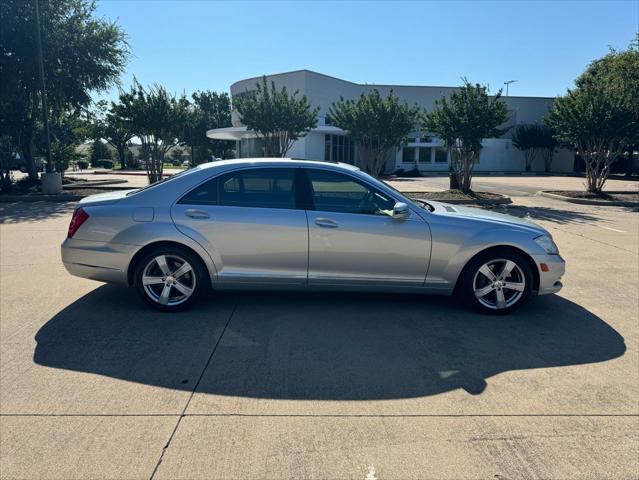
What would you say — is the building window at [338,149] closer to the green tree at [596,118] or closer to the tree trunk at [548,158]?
the tree trunk at [548,158]

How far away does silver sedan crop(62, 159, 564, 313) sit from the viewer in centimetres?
480

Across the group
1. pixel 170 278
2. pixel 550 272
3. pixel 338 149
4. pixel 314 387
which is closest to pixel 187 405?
pixel 314 387

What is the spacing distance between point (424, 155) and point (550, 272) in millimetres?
43749

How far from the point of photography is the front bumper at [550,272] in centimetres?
491

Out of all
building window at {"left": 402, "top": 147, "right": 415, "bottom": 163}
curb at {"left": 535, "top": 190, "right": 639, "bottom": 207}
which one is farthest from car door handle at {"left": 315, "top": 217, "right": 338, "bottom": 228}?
building window at {"left": 402, "top": 147, "right": 415, "bottom": 163}

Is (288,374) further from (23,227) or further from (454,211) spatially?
(23,227)

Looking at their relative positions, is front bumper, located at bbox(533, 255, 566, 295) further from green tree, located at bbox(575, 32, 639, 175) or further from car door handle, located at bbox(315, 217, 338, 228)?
green tree, located at bbox(575, 32, 639, 175)

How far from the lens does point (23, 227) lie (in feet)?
35.3

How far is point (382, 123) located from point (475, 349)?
14942mm

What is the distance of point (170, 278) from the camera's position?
4.87 metres

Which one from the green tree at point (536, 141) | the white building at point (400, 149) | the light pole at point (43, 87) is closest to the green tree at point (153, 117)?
Result: the light pole at point (43, 87)

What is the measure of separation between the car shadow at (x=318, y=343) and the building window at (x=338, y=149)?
109 ft

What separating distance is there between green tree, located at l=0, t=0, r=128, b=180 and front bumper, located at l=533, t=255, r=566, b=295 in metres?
20.6

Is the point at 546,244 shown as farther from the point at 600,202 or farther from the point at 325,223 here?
the point at 600,202
